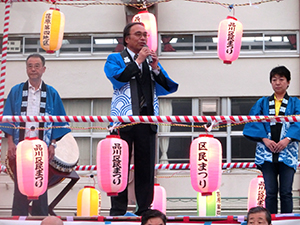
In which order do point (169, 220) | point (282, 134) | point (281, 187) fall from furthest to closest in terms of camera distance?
1. point (282, 134)
2. point (281, 187)
3. point (169, 220)

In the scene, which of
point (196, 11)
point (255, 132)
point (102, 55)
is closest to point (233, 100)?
point (196, 11)

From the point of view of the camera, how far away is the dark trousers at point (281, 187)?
445cm

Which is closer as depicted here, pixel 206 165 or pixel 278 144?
pixel 278 144

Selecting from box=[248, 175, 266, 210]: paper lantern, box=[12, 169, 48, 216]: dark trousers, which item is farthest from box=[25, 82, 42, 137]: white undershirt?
box=[248, 175, 266, 210]: paper lantern

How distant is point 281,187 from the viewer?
448cm

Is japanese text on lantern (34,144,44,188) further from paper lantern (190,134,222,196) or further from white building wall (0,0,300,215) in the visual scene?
white building wall (0,0,300,215)

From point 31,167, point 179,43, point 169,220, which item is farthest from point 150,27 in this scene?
point 179,43

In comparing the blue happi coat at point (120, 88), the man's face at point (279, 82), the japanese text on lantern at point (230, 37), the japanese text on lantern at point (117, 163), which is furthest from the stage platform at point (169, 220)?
the japanese text on lantern at point (230, 37)

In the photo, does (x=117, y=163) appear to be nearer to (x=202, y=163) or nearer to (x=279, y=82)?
(x=202, y=163)

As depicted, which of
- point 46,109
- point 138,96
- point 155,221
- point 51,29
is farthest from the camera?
point 51,29

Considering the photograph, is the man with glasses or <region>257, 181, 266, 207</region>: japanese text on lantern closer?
the man with glasses

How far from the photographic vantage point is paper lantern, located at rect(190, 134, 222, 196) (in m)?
4.70

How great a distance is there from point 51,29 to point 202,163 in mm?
4742

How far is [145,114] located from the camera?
14.1 ft
